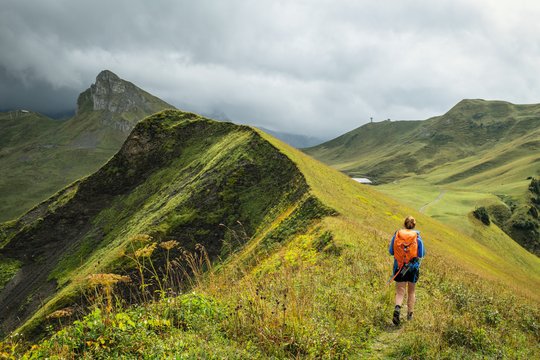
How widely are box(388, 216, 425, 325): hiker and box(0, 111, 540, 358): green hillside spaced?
0.62 metres

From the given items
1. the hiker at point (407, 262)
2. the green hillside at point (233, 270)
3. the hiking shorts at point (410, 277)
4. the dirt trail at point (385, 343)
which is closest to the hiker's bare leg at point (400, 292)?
the hiker at point (407, 262)

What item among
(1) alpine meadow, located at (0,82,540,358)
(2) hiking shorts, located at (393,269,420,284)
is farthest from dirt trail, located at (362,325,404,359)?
(2) hiking shorts, located at (393,269,420,284)

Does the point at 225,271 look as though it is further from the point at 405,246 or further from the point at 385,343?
the point at 385,343

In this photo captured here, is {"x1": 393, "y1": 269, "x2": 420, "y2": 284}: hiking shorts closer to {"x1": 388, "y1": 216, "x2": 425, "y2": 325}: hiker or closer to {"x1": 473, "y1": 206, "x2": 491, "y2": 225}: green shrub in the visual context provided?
{"x1": 388, "y1": 216, "x2": 425, "y2": 325}: hiker

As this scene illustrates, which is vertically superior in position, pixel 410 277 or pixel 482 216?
pixel 410 277

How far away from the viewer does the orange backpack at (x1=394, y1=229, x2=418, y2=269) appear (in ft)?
36.8

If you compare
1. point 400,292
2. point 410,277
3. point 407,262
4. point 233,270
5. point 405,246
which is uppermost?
point 405,246

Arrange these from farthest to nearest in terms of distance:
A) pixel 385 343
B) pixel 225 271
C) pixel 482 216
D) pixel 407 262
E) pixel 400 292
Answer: pixel 482 216 → pixel 225 271 → pixel 407 262 → pixel 400 292 → pixel 385 343

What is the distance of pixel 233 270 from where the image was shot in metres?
15.3

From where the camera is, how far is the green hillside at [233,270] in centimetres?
838

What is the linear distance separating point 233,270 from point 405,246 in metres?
7.32

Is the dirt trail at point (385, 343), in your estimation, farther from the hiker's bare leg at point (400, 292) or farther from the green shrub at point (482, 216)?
the green shrub at point (482, 216)

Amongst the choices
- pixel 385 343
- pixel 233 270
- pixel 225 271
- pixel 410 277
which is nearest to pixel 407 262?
pixel 410 277

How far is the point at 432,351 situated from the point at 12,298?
55.2m
